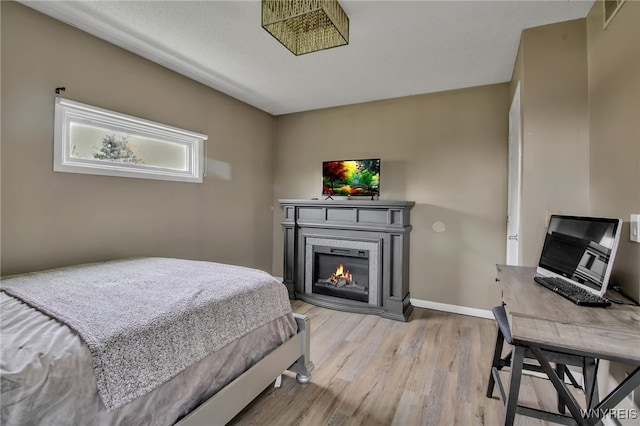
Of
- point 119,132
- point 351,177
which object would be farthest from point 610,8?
point 119,132

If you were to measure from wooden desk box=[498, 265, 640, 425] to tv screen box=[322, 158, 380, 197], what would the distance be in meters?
2.39

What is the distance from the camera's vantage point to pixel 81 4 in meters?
2.02

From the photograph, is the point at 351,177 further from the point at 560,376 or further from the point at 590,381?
the point at 590,381

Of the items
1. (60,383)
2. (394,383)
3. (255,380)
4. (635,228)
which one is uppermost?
(635,228)

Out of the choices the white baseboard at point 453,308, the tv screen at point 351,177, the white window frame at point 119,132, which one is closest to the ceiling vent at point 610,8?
the tv screen at point 351,177

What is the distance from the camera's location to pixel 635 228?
138cm

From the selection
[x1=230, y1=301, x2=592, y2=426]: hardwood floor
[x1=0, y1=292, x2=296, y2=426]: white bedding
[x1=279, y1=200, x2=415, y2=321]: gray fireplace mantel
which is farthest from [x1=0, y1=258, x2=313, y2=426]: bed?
[x1=279, y1=200, x2=415, y2=321]: gray fireplace mantel

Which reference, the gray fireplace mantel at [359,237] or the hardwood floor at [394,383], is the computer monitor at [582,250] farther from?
the gray fireplace mantel at [359,237]

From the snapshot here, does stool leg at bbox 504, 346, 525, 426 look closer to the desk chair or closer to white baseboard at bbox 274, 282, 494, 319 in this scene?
the desk chair

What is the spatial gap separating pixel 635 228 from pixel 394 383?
164 centimetres

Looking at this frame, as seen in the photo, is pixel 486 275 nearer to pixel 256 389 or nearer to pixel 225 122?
pixel 256 389

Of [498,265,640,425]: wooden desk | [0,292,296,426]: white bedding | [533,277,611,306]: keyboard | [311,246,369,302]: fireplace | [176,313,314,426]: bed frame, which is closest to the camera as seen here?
[0,292,296,426]: white bedding

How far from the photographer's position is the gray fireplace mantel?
328cm

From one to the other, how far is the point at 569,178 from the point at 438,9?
4.85 ft
